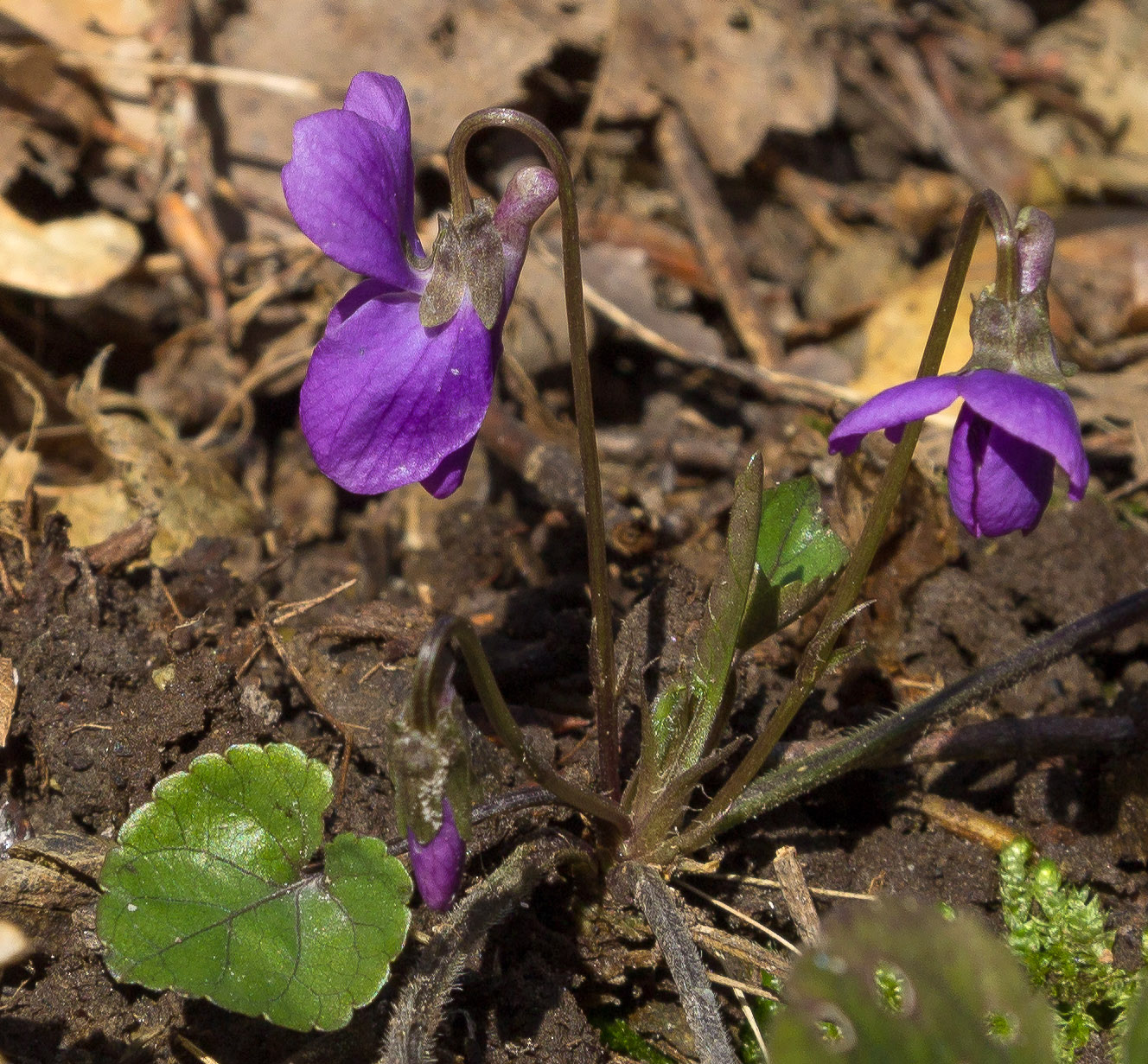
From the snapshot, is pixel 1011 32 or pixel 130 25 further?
pixel 1011 32

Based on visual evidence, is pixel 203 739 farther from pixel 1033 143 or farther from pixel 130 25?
pixel 1033 143

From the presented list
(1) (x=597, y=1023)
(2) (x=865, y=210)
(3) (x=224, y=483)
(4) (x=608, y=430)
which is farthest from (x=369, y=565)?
(2) (x=865, y=210)

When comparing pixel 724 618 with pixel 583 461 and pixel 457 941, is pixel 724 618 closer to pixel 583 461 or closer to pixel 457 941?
pixel 583 461

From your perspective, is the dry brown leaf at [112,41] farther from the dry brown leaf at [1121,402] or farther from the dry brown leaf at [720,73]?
the dry brown leaf at [1121,402]

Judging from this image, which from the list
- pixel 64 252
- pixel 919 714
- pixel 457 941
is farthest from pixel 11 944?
pixel 64 252

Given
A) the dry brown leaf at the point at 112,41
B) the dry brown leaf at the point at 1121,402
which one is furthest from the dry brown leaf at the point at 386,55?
the dry brown leaf at the point at 1121,402

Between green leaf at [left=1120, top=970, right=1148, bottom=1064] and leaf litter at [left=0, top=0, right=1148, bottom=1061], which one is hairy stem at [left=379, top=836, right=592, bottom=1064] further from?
green leaf at [left=1120, top=970, right=1148, bottom=1064]

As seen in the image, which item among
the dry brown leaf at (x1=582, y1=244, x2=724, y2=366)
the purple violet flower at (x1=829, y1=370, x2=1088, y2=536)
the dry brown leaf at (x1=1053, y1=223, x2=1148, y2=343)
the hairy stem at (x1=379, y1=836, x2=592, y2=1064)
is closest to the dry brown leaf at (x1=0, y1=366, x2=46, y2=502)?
the hairy stem at (x1=379, y1=836, x2=592, y2=1064)
